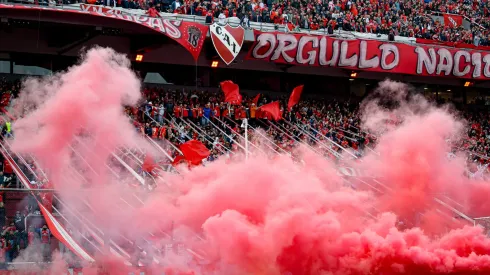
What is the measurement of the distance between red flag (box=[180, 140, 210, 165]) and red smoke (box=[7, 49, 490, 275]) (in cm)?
200

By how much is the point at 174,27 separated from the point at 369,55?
10.7 meters

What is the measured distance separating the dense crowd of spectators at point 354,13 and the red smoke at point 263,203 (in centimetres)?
1265

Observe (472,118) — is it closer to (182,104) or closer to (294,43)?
(294,43)

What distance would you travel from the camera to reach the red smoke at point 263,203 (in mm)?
19781

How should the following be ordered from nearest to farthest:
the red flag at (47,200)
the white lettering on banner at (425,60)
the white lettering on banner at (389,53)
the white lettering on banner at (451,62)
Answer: the red flag at (47,200) → the white lettering on banner at (389,53) → the white lettering on banner at (425,60) → the white lettering on banner at (451,62)

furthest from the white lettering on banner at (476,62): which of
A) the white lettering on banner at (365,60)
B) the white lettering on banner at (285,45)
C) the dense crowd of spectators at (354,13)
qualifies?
the white lettering on banner at (285,45)

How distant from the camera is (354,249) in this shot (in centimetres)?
1997

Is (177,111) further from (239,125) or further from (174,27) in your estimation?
(174,27)

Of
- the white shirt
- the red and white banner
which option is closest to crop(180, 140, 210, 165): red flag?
the red and white banner

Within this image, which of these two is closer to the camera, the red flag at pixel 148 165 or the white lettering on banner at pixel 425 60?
the red flag at pixel 148 165

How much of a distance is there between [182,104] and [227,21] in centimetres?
485

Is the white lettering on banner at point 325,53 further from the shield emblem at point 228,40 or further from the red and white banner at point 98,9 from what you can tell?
the red and white banner at point 98,9

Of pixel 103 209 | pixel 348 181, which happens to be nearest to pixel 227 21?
pixel 348 181

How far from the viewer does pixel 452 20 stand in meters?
49.1
